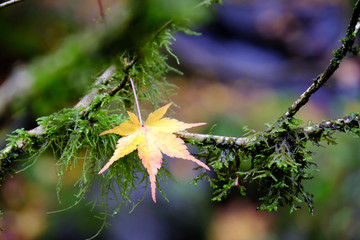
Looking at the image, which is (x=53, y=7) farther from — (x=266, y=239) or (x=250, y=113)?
(x=266, y=239)

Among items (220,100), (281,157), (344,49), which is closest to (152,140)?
(281,157)

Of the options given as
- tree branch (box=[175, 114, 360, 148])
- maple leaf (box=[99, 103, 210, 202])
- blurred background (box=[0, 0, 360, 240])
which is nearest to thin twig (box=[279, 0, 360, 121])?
tree branch (box=[175, 114, 360, 148])

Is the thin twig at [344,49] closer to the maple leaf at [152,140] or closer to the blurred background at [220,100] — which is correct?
the maple leaf at [152,140]

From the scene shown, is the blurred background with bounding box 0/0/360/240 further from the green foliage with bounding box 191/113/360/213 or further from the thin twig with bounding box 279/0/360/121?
the thin twig with bounding box 279/0/360/121

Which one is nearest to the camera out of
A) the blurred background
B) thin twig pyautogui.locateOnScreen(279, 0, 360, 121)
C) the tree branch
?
thin twig pyautogui.locateOnScreen(279, 0, 360, 121)

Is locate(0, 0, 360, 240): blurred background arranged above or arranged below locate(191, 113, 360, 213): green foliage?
below

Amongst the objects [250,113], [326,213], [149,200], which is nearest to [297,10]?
[250,113]
